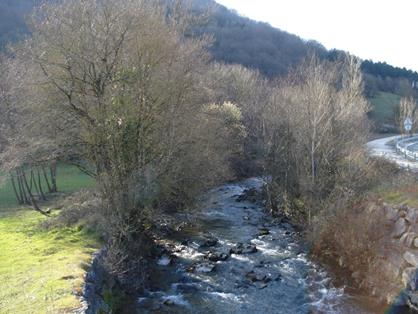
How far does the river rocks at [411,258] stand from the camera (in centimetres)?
1617

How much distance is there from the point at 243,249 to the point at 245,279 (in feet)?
12.7

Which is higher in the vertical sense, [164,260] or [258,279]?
[164,260]

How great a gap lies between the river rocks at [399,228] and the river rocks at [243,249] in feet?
23.2

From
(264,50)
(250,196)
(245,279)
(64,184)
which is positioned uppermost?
(264,50)

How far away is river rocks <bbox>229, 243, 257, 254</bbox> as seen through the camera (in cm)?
2203

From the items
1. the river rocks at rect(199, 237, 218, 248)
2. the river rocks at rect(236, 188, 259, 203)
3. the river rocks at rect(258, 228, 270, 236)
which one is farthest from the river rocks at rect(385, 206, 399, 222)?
the river rocks at rect(236, 188, 259, 203)

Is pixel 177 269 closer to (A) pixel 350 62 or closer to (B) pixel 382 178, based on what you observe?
(B) pixel 382 178

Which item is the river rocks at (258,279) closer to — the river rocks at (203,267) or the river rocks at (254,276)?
the river rocks at (254,276)

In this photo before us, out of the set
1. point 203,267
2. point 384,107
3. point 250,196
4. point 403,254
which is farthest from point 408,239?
point 384,107

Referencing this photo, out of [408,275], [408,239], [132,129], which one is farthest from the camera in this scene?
[132,129]

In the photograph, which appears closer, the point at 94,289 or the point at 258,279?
the point at 94,289

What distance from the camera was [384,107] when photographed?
95.0 metres

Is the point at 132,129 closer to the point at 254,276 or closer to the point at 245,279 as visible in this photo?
the point at 245,279

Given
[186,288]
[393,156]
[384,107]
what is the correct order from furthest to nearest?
[384,107] < [393,156] < [186,288]
